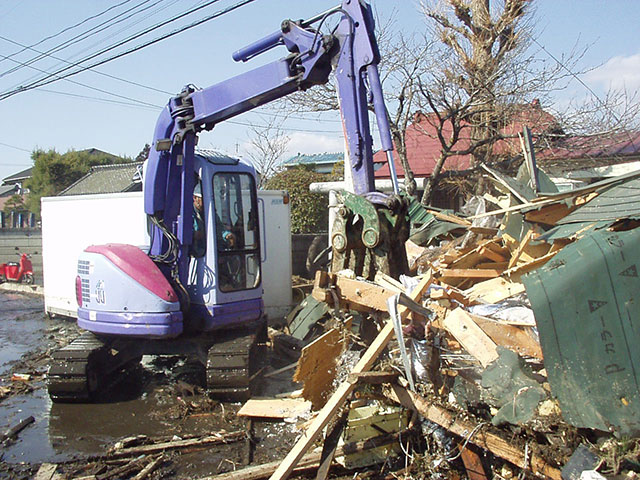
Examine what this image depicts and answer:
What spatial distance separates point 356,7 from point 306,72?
32.6 inches

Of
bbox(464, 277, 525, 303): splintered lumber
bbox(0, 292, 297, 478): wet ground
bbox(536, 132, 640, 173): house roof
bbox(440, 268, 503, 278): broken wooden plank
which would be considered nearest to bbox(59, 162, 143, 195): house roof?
bbox(0, 292, 297, 478): wet ground

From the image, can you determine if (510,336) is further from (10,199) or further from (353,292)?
(10,199)

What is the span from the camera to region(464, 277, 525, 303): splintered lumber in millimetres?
5629

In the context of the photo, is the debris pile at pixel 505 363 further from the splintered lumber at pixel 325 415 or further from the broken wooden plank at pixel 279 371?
the broken wooden plank at pixel 279 371

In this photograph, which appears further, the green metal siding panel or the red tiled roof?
the red tiled roof

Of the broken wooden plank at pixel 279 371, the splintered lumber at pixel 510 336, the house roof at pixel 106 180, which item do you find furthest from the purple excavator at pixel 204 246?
the house roof at pixel 106 180

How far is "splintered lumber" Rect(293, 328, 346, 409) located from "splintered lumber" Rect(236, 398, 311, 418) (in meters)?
1.00

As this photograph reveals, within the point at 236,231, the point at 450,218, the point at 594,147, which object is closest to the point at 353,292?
the point at 236,231

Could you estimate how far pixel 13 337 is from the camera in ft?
33.8

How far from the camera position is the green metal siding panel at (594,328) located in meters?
3.53

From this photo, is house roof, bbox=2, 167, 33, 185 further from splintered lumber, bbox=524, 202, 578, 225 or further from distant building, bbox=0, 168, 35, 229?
splintered lumber, bbox=524, 202, 578, 225

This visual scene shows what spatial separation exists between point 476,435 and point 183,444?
2781 millimetres

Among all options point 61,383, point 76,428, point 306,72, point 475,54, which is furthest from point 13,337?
point 475,54

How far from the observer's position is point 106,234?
1064cm
